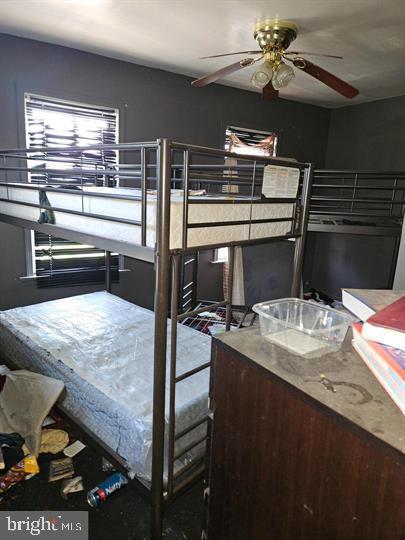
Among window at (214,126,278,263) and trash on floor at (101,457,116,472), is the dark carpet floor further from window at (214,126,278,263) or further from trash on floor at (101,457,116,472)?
window at (214,126,278,263)

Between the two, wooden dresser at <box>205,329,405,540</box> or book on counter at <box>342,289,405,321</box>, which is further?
book on counter at <box>342,289,405,321</box>

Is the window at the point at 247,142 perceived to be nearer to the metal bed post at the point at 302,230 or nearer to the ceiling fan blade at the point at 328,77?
the ceiling fan blade at the point at 328,77

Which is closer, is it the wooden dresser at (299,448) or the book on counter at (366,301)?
the wooden dresser at (299,448)

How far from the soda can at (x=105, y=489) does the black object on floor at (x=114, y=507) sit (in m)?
0.02

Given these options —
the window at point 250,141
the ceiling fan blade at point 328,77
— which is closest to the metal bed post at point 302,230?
the ceiling fan blade at point 328,77

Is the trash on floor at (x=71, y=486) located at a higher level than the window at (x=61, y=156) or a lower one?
lower

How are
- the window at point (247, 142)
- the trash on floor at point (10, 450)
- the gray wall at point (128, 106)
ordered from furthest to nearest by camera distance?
the window at point (247, 142) < the gray wall at point (128, 106) < the trash on floor at point (10, 450)

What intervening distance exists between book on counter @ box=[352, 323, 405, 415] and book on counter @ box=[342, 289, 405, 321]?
0.09 metres

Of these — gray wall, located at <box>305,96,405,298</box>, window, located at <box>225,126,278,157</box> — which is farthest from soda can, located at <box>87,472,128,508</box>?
gray wall, located at <box>305,96,405,298</box>

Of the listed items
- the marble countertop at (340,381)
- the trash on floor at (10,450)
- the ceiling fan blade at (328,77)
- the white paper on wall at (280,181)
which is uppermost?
the ceiling fan blade at (328,77)

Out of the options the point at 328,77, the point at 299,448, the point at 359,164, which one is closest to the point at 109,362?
the point at 299,448

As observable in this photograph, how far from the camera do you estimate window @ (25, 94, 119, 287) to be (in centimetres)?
297

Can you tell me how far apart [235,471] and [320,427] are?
331 mm

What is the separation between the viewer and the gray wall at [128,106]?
9.25 feet
